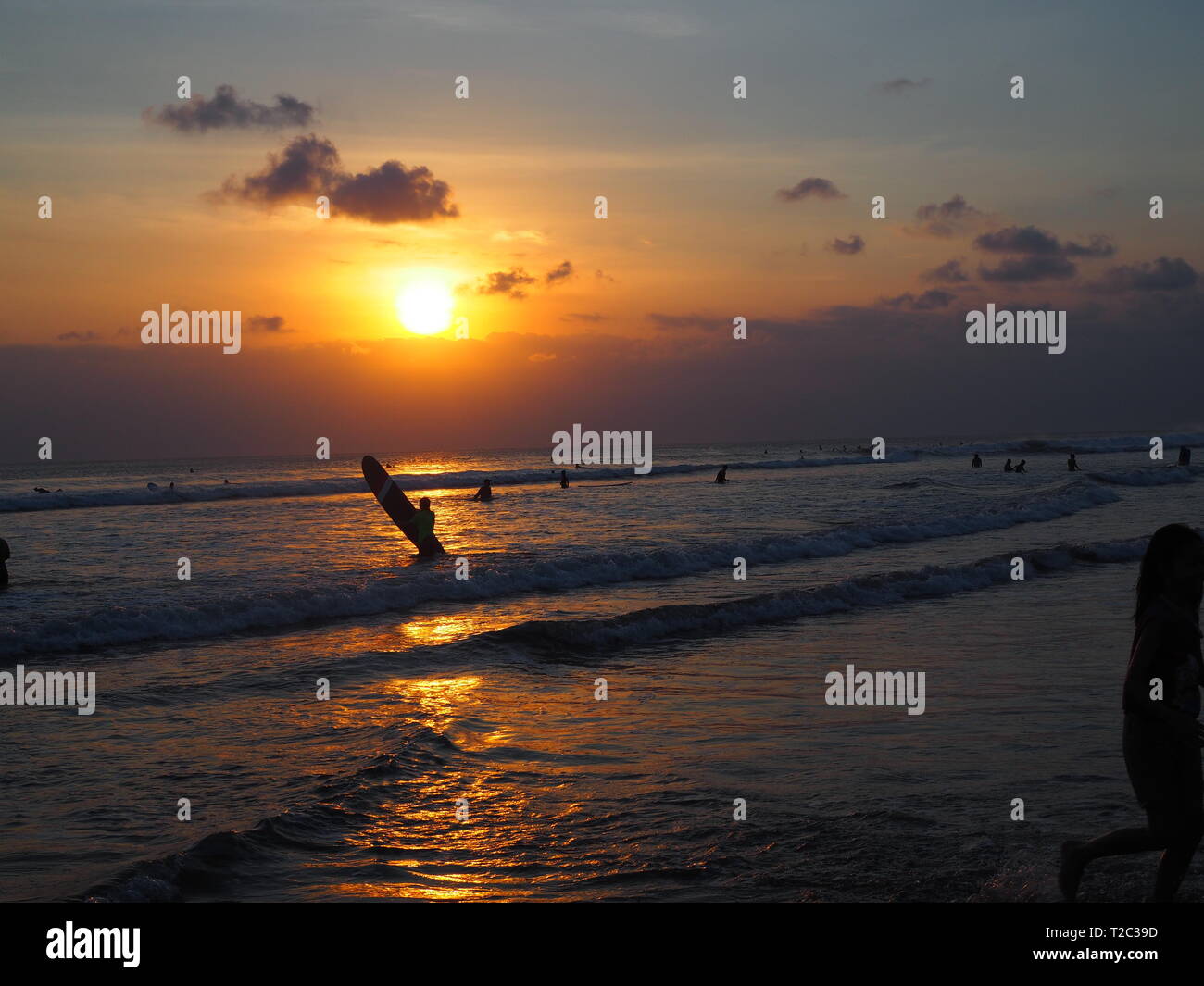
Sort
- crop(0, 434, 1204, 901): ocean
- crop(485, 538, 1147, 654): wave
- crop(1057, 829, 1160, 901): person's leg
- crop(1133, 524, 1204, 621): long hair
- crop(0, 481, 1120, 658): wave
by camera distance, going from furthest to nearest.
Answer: crop(485, 538, 1147, 654): wave
crop(0, 481, 1120, 658): wave
crop(0, 434, 1204, 901): ocean
crop(1057, 829, 1160, 901): person's leg
crop(1133, 524, 1204, 621): long hair

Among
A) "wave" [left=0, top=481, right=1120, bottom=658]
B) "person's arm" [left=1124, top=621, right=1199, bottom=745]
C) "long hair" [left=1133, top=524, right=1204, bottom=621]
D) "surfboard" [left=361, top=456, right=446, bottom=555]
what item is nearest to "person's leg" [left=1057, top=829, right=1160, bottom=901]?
"person's arm" [left=1124, top=621, right=1199, bottom=745]

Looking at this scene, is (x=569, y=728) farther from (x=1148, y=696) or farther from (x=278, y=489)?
(x=278, y=489)

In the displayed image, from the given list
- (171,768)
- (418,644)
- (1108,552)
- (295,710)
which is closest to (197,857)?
(171,768)

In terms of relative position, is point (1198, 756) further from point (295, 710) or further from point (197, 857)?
point (295, 710)

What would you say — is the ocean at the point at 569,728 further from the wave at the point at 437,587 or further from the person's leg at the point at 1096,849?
the person's leg at the point at 1096,849

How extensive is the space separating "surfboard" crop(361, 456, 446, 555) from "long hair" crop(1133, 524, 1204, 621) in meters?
20.9

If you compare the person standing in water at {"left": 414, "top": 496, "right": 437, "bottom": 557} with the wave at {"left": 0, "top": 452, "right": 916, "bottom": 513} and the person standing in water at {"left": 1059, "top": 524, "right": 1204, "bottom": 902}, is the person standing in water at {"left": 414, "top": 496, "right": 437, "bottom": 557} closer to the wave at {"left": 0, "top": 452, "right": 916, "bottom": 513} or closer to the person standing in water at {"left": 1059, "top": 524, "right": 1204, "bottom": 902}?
the person standing in water at {"left": 1059, "top": 524, "right": 1204, "bottom": 902}

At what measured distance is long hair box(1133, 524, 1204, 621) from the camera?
16.1ft

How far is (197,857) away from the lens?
6.36m

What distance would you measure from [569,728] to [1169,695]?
602cm

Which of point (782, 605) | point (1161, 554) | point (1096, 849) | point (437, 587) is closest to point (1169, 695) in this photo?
point (1161, 554)

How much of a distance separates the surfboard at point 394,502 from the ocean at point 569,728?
3.28ft

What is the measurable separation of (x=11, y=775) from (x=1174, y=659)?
8.29 m

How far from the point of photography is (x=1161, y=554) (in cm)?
492
